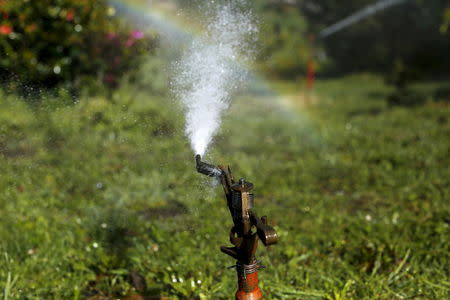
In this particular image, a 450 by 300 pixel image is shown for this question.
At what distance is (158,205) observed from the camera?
13.8 ft

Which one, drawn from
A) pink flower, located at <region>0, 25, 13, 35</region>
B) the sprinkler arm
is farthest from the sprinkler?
pink flower, located at <region>0, 25, 13, 35</region>

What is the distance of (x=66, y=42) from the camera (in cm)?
673

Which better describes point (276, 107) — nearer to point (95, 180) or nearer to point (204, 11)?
point (95, 180)

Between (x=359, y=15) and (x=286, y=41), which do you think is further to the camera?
(x=286, y=41)

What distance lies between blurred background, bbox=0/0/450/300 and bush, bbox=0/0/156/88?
22 millimetres

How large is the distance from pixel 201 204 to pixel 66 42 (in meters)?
3.79

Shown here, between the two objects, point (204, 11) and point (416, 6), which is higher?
point (416, 6)

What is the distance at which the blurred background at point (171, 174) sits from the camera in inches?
119

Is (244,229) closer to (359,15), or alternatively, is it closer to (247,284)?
(247,284)

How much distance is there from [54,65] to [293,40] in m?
9.46

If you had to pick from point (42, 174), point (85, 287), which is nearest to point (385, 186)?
point (85, 287)

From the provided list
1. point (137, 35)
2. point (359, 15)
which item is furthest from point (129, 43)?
point (359, 15)

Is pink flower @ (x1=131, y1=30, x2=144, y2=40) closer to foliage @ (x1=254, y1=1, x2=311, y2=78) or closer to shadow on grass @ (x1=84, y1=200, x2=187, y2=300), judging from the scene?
shadow on grass @ (x1=84, y1=200, x2=187, y2=300)

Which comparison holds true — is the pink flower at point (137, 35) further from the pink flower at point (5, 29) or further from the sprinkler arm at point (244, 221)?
the sprinkler arm at point (244, 221)
